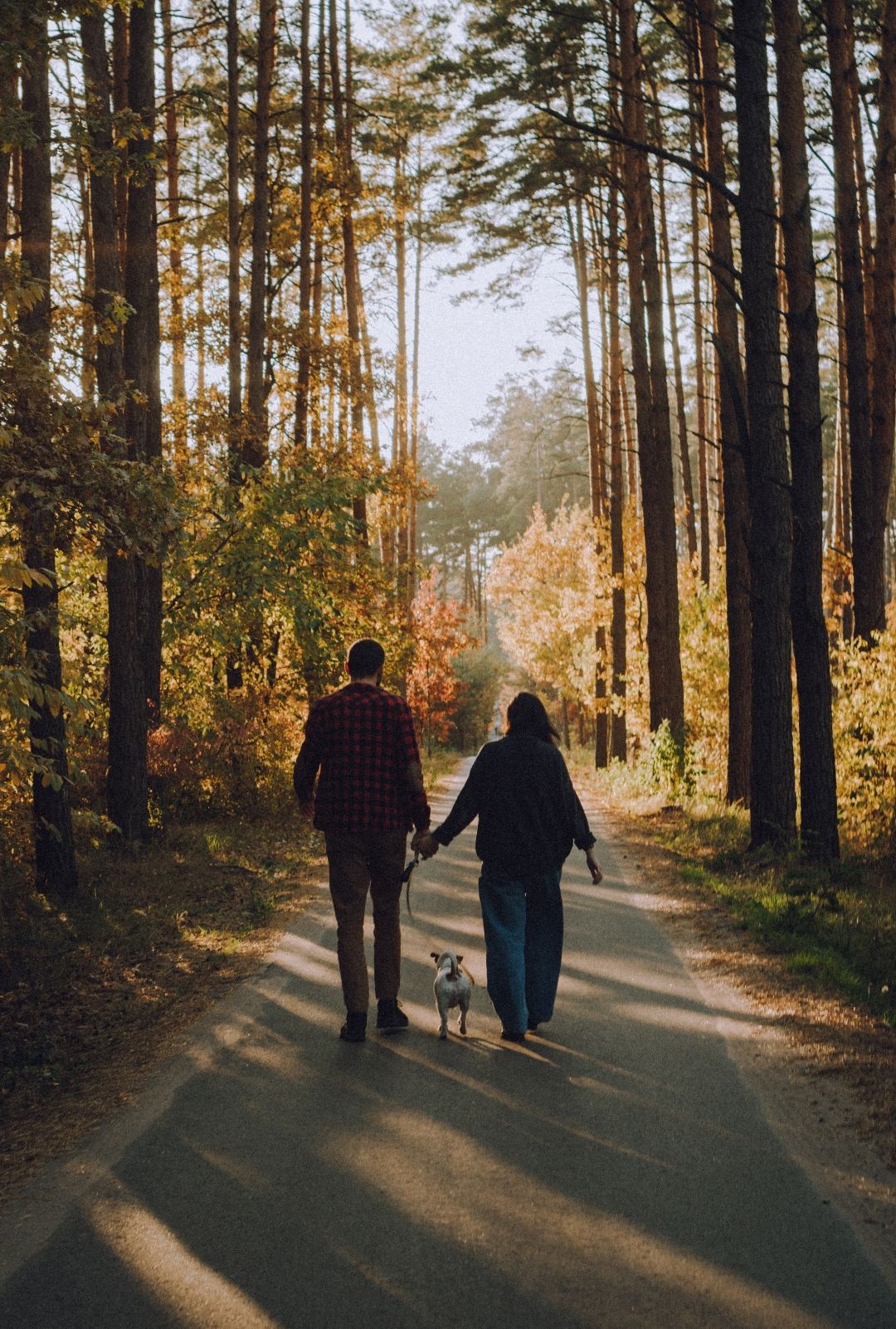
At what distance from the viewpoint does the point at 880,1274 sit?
343cm

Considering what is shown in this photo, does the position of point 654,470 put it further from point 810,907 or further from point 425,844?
point 425,844

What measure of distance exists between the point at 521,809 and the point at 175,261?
20195mm

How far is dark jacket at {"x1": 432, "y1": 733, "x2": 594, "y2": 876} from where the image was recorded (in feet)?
20.2

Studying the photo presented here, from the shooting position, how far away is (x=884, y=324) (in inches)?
617

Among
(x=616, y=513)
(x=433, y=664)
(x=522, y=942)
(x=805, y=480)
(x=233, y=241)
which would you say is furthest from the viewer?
(x=433, y=664)

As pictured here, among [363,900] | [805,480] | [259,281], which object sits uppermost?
[259,281]

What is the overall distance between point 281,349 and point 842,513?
1982cm

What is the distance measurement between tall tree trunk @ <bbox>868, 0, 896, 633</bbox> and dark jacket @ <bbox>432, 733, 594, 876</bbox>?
32.9ft

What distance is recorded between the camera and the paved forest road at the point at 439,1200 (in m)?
3.30

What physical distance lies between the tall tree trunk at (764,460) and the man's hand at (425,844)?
20.6 feet

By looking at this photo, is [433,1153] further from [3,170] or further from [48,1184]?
[3,170]

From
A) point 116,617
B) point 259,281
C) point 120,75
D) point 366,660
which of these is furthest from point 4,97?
point 259,281

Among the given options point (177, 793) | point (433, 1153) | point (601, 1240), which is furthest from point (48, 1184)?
point (177, 793)

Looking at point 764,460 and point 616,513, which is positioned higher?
point 616,513
